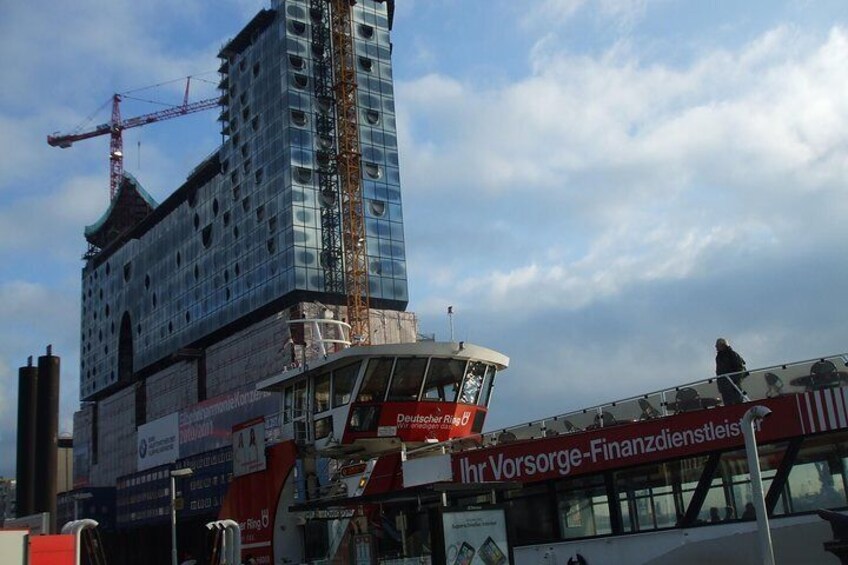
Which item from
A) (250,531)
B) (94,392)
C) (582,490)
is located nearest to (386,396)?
(250,531)

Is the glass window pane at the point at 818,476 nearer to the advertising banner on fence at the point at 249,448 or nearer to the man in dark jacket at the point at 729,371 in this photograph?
the man in dark jacket at the point at 729,371

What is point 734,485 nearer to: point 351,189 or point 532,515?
point 532,515

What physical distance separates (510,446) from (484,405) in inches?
311

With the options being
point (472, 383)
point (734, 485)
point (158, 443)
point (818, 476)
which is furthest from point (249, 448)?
point (158, 443)

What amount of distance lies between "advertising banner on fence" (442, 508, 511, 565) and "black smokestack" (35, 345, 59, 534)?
14.1 metres

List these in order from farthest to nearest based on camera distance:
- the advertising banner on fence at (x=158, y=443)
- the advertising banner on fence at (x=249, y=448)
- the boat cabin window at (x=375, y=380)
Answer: the advertising banner on fence at (x=158, y=443), the advertising banner on fence at (x=249, y=448), the boat cabin window at (x=375, y=380)

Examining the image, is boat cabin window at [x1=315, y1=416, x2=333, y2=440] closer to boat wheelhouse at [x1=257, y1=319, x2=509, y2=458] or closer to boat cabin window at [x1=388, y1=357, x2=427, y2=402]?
boat wheelhouse at [x1=257, y1=319, x2=509, y2=458]

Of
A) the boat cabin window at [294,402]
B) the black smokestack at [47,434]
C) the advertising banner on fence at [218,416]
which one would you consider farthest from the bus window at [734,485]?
the advertising banner on fence at [218,416]

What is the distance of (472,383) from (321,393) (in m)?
4.68

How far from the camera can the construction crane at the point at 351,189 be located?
96.6m

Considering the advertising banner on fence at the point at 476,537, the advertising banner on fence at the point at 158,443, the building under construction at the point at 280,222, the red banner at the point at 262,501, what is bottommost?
the advertising banner on fence at the point at 476,537

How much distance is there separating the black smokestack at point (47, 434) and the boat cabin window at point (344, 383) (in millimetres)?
7841

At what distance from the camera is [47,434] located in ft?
84.7

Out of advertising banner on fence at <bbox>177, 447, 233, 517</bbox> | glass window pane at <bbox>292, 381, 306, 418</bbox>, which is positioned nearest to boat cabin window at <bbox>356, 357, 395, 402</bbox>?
glass window pane at <bbox>292, 381, 306, 418</bbox>
